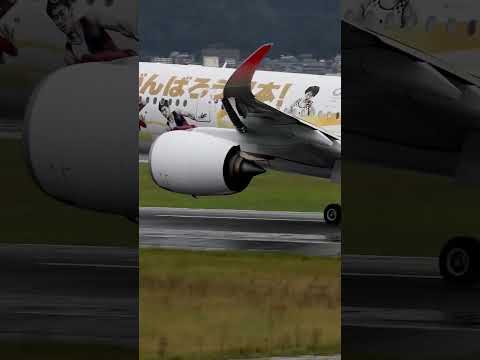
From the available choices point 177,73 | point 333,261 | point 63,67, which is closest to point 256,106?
point 177,73

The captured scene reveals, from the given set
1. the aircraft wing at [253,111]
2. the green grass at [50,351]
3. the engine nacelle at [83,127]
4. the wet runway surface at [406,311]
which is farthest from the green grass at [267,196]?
the green grass at [50,351]

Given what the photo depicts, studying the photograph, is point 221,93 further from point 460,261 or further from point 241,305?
point 460,261

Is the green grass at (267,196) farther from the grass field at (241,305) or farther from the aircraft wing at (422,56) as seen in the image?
the aircraft wing at (422,56)

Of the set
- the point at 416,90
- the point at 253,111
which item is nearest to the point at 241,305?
the point at 253,111

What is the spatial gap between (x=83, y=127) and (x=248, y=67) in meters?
1.25

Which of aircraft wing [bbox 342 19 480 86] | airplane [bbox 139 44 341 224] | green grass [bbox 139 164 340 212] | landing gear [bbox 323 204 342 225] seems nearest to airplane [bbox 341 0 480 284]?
aircraft wing [bbox 342 19 480 86]

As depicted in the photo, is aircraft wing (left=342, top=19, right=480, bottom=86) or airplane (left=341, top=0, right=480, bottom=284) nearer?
airplane (left=341, top=0, right=480, bottom=284)

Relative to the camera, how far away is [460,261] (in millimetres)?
9789

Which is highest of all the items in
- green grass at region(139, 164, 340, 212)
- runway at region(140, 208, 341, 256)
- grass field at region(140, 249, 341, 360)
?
green grass at region(139, 164, 340, 212)

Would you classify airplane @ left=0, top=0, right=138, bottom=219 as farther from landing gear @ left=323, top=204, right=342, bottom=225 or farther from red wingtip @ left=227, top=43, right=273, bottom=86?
landing gear @ left=323, top=204, right=342, bottom=225

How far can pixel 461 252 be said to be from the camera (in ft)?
A: 31.9

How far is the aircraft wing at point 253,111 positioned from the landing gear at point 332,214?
710 mm

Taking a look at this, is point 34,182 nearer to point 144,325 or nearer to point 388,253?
point 144,325

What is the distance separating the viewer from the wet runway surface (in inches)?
340
